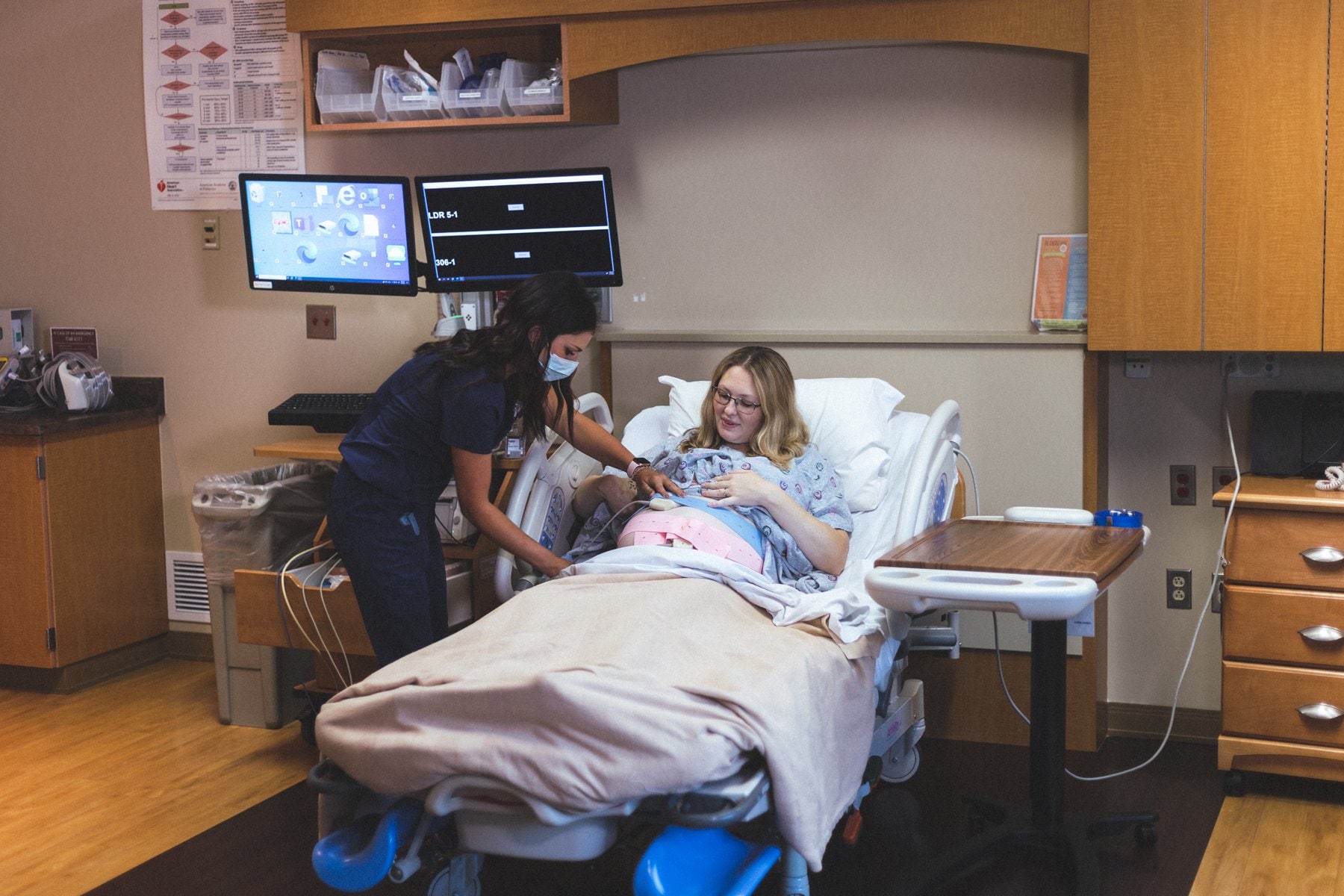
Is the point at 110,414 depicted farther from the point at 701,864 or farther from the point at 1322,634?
the point at 1322,634

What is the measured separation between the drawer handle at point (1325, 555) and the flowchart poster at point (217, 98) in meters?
3.08

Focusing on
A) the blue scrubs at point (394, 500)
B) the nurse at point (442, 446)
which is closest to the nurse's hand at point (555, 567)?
the nurse at point (442, 446)

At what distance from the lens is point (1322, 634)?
2.91 meters

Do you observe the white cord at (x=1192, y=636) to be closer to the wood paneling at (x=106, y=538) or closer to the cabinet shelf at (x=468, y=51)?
the cabinet shelf at (x=468, y=51)

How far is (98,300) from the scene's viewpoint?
4371mm

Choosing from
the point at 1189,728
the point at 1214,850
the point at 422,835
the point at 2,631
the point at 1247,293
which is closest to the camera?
the point at 422,835

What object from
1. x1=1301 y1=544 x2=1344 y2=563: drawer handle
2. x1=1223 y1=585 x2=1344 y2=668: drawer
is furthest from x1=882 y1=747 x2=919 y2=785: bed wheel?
x1=1301 y1=544 x2=1344 y2=563: drawer handle

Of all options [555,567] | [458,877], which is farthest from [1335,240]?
[458,877]

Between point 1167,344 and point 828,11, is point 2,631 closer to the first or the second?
point 828,11

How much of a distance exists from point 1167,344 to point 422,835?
208 cm

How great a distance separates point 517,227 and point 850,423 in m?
1.02

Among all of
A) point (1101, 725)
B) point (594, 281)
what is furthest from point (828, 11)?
point (1101, 725)

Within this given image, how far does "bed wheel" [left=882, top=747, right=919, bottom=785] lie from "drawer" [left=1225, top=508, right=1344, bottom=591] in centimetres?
86

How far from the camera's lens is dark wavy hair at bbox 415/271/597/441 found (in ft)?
8.61
